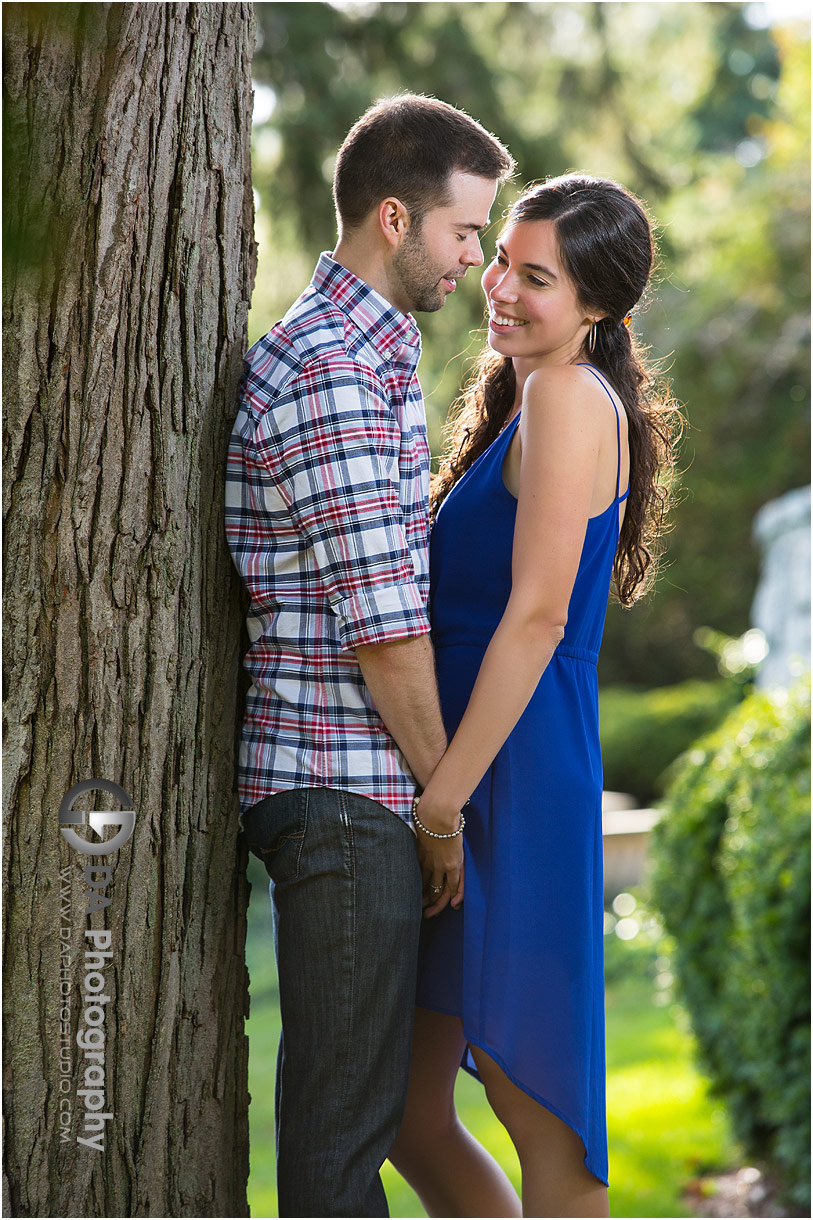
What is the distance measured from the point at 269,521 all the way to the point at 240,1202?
120 centimetres

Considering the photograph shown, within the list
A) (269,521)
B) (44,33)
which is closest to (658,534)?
(269,521)

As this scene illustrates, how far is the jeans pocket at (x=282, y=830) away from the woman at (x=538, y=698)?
0.65ft

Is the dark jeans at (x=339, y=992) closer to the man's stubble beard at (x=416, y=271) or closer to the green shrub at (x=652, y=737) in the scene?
the man's stubble beard at (x=416, y=271)

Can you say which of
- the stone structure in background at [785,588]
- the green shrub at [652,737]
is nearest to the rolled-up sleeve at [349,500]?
the stone structure in background at [785,588]

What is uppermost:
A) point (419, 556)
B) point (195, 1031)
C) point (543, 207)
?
point (543, 207)

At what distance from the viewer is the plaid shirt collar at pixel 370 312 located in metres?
1.82

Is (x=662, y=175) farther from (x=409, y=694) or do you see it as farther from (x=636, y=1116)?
(x=409, y=694)

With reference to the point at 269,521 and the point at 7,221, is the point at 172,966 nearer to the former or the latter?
the point at 269,521

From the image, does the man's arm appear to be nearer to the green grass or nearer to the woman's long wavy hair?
the woman's long wavy hair

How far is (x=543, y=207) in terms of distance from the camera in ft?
6.35

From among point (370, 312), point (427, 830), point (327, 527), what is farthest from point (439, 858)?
point (370, 312)

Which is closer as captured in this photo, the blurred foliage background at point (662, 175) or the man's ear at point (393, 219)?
the man's ear at point (393, 219)

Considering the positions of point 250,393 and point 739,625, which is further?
point 739,625

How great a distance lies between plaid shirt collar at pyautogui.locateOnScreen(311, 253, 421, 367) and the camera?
1.82 meters
